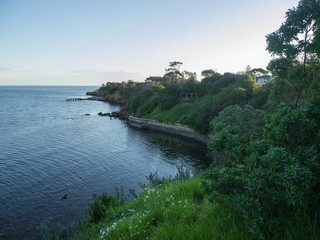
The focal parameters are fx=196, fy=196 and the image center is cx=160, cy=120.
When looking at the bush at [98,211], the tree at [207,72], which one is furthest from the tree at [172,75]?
the bush at [98,211]

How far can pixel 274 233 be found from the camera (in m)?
3.81

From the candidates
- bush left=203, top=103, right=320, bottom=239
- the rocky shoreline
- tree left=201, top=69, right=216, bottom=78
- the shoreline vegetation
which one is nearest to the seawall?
the rocky shoreline

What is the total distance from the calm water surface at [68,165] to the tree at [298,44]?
10156 millimetres

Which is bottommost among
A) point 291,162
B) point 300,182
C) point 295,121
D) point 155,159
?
point 155,159

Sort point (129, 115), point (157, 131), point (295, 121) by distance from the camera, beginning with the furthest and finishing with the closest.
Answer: point (129, 115)
point (157, 131)
point (295, 121)

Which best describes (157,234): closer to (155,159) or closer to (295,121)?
(295,121)

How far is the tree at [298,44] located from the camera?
5.05 meters

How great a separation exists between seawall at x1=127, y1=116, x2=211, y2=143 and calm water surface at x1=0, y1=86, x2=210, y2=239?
268cm

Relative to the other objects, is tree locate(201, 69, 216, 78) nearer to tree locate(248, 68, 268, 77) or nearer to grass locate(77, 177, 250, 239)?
tree locate(248, 68, 268, 77)

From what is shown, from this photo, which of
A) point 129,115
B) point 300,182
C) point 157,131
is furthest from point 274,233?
point 129,115

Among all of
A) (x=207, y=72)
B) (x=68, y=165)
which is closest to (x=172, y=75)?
(x=207, y=72)

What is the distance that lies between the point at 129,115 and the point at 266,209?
59.2 meters

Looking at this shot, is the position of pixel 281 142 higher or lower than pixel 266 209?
higher

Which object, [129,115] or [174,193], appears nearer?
[174,193]
